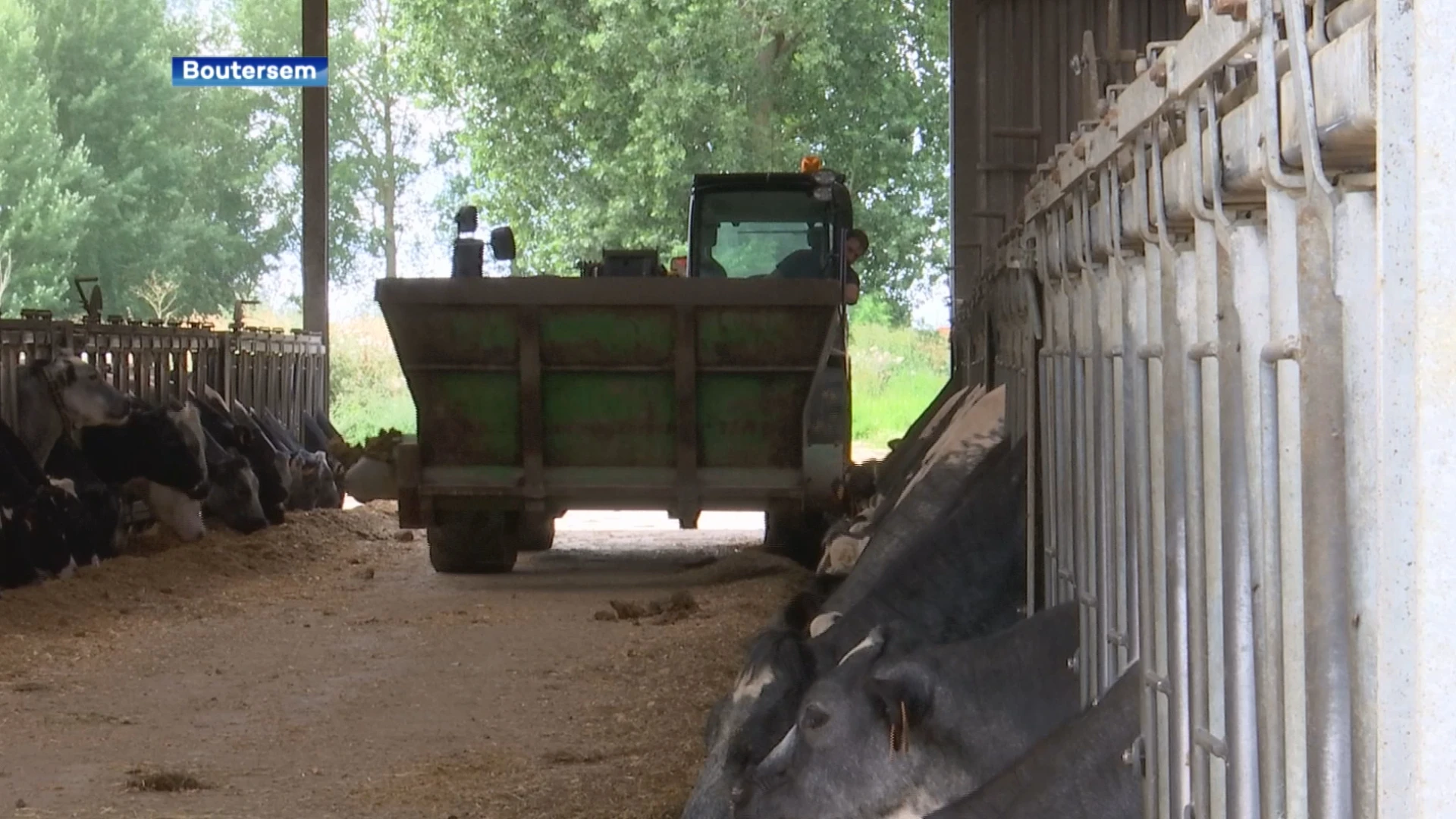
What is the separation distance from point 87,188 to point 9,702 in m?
28.4

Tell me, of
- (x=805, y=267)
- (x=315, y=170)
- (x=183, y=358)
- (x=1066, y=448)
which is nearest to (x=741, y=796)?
(x=1066, y=448)

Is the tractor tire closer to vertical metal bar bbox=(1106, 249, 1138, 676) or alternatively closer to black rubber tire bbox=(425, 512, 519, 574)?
black rubber tire bbox=(425, 512, 519, 574)

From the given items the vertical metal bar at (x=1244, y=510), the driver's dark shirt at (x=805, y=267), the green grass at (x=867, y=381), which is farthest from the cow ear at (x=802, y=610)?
the green grass at (x=867, y=381)

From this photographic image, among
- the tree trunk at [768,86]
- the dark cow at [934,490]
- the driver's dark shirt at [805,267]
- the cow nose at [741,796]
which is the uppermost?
the tree trunk at [768,86]

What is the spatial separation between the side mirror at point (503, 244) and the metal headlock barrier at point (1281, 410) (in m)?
8.25

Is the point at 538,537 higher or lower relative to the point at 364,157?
lower

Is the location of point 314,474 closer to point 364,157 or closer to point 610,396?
point 610,396

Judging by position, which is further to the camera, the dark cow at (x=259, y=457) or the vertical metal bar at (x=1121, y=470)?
the dark cow at (x=259, y=457)

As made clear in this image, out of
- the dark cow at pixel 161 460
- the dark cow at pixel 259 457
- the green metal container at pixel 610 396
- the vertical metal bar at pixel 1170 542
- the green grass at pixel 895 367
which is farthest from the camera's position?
the green grass at pixel 895 367

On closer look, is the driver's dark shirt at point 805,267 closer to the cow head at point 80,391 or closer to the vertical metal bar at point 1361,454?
the cow head at point 80,391

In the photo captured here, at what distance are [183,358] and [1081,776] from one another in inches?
527

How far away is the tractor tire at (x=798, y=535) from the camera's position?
39.9ft

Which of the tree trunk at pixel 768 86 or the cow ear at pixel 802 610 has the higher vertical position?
the tree trunk at pixel 768 86

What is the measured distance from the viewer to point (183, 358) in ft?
50.9
